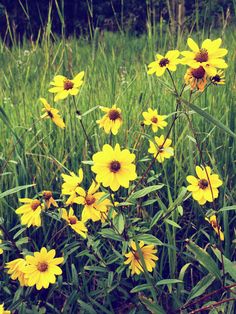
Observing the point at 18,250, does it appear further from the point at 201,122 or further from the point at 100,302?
the point at 201,122

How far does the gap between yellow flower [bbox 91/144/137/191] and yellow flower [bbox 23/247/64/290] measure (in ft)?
0.65

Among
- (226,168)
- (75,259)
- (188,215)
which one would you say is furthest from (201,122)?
(75,259)

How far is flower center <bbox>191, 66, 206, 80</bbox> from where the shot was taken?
2.90ft

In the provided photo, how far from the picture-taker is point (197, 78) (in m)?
0.89

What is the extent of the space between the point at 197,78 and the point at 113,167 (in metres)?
0.24

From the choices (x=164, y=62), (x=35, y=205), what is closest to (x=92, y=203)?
(x=35, y=205)

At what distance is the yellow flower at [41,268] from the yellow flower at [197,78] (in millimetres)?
418

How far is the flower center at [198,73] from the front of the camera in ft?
2.90

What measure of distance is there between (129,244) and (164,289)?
218 millimetres

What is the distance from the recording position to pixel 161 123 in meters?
1.12

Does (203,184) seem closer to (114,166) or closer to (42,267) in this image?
(114,166)

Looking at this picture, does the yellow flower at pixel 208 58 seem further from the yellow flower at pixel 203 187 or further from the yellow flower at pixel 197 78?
the yellow flower at pixel 203 187

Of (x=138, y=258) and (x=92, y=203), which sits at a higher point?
(x=92, y=203)

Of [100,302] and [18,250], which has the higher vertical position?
[18,250]
